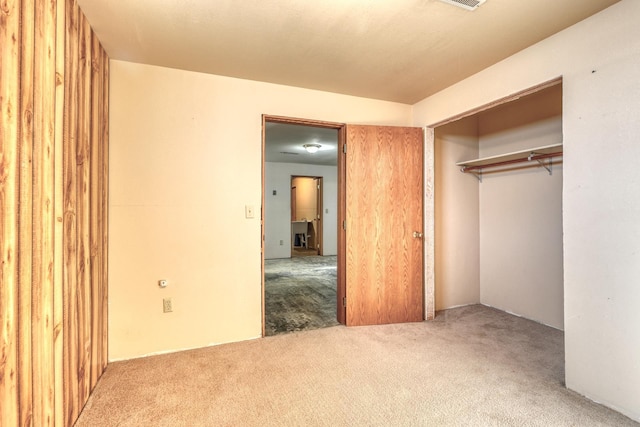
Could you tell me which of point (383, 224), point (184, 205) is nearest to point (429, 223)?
point (383, 224)

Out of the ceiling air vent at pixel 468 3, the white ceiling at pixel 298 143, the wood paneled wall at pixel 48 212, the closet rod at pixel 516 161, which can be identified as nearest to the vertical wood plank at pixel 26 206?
the wood paneled wall at pixel 48 212

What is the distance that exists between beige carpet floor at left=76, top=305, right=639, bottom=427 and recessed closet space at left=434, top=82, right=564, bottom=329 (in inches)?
24.3

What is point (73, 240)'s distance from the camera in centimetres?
162

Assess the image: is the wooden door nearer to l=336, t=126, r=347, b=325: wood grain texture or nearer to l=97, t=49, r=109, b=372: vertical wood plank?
l=336, t=126, r=347, b=325: wood grain texture

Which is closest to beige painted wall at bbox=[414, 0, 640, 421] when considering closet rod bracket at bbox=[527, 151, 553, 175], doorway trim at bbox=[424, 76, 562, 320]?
closet rod bracket at bbox=[527, 151, 553, 175]

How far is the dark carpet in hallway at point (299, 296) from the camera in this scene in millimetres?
3053

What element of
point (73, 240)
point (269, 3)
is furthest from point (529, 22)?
point (73, 240)

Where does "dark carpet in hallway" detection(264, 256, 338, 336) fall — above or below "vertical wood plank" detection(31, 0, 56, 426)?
below

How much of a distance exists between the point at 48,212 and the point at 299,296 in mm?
3084

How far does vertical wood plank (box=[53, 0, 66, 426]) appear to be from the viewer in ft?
4.63

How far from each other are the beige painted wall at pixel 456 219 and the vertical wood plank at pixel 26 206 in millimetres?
3385

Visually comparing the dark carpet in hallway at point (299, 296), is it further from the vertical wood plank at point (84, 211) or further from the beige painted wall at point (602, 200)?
the beige painted wall at point (602, 200)

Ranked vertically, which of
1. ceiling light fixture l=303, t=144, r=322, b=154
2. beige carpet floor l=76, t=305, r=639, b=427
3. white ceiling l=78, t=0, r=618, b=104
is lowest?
beige carpet floor l=76, t=305, r=639, b=427

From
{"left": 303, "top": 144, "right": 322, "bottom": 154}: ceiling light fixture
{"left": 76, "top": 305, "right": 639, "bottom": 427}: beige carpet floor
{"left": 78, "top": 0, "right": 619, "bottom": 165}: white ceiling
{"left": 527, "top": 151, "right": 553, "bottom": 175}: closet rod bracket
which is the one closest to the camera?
{"left": 76, "top": 305, "right": 639, "bottom": 427}: beige carpet floor
